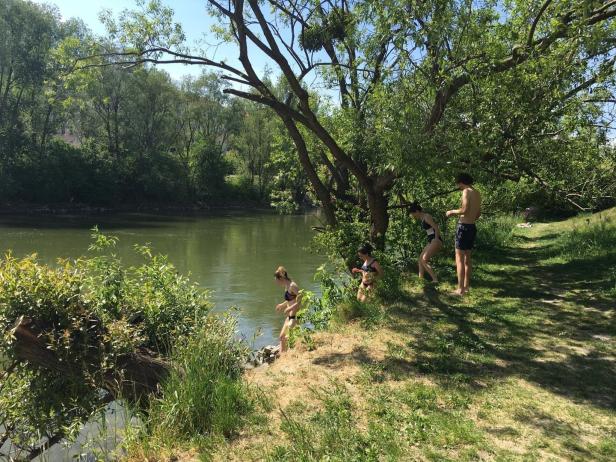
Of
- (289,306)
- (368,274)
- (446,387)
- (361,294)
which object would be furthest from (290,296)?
(446,387)

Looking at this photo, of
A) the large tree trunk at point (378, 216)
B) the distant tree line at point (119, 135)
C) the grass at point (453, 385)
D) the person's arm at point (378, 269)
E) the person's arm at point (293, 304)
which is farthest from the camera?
the distant tree line at point (119, 135)

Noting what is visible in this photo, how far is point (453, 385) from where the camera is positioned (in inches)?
175

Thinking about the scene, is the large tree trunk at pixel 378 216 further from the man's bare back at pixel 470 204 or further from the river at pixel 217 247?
the river at pixel 217 247

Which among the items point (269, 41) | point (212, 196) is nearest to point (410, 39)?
point (269, 41)

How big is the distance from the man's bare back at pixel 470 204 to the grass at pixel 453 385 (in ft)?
4.59

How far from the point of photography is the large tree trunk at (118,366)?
16.3 feet

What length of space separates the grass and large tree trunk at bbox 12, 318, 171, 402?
1.22 meters

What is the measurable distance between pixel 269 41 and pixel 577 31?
4.91 m

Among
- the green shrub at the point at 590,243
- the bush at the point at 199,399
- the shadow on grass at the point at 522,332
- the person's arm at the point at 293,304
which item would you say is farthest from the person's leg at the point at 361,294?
the green shrub at the point at 590,243

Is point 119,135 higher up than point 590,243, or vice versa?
point 119,135

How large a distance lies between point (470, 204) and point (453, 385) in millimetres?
2995

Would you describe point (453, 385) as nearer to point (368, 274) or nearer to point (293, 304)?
point (368, 274)

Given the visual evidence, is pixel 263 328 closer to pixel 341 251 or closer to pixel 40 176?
pixel 341 251

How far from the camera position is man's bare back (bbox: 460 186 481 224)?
6559 millimetres
